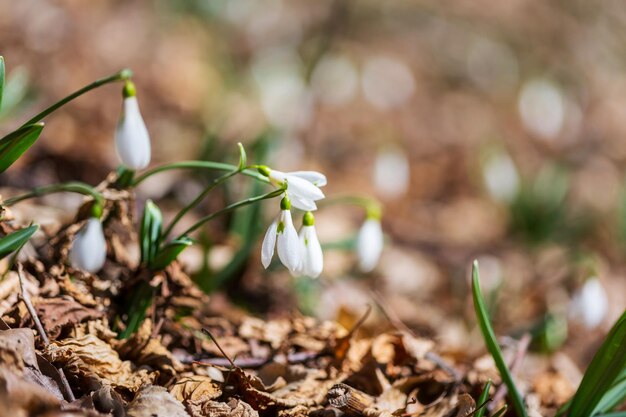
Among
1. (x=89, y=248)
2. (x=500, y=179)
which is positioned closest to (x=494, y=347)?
(x=89, y=248)

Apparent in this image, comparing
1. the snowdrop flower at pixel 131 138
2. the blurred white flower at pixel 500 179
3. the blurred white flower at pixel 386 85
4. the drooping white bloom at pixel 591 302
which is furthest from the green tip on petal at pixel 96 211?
the blurred white flower at pixel 386 85

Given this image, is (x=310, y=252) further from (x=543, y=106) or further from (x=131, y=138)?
(x=543, y=106)

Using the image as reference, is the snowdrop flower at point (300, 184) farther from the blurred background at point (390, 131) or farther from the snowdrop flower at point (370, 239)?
the blurred background at point (390, 131)

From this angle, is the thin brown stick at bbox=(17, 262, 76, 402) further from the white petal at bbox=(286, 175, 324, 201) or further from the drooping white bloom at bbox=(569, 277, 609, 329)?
the drooping white bloom at bbox=(569, 277, 609, 329)

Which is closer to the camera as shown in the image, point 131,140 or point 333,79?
point 131,140

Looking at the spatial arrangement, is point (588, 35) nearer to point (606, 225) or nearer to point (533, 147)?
point (533, 147)

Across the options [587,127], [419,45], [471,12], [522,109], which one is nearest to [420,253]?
[522,109]
